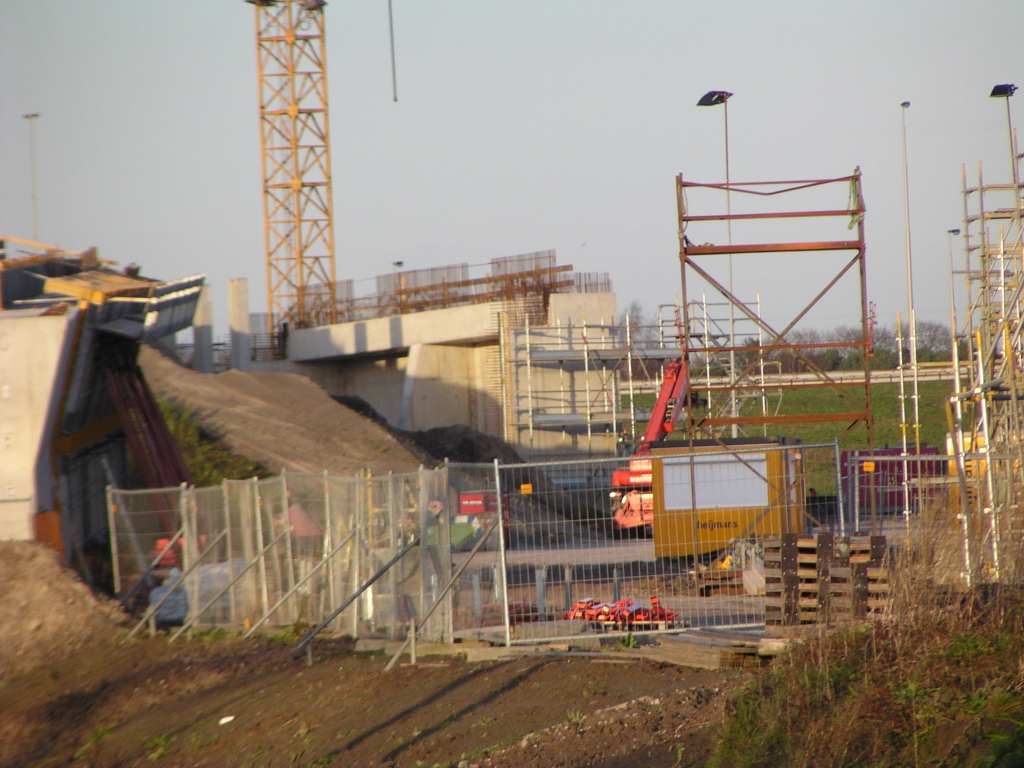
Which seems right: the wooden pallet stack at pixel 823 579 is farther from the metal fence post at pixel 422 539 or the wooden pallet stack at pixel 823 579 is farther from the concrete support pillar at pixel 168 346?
the concrete support pillar at pixel 168 346

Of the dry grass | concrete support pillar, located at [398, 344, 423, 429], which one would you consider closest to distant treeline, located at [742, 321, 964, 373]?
concrete support pillar, located at [398, 344, 423, 429]

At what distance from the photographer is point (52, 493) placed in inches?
581

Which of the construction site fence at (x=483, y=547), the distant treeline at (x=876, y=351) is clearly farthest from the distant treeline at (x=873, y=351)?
the construction site fence at (x=483, y=547)

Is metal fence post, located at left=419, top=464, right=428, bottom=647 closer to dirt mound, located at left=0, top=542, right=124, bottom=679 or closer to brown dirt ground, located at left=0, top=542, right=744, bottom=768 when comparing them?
brown dirt ground, located at left=0, top=542, right=744, bottom=768

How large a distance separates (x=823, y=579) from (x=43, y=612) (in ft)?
32.4

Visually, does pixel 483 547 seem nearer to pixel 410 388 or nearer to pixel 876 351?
pixel 410 388

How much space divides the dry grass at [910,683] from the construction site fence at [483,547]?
1.02 ft

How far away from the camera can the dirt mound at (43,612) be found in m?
12.6

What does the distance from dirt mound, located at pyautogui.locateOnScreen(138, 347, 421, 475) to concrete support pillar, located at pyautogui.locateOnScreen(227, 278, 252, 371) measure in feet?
18.2

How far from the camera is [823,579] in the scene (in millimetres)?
8156

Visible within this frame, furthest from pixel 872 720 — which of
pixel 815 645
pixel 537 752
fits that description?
pixel 537 752

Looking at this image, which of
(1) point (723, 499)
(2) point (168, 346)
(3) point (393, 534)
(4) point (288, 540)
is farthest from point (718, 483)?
(2) point (168, 346)

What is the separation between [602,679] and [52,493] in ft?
32.6

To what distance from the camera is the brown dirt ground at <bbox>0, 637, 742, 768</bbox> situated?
6.75 m
